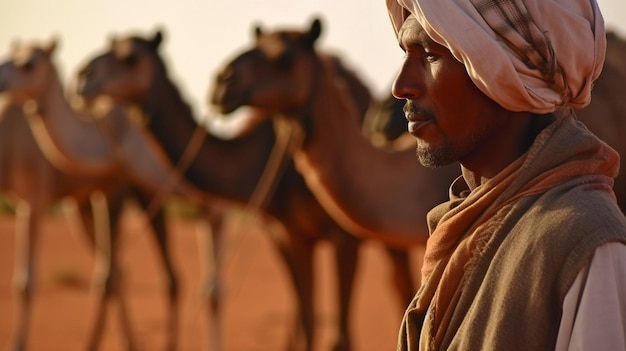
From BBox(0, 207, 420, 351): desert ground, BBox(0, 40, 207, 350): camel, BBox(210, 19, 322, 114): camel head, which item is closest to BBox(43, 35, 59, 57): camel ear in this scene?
BBox(0, 40, 207, 350): camel

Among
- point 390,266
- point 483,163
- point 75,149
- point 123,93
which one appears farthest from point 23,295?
point 483,163

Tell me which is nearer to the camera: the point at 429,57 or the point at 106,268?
the point at 429,57

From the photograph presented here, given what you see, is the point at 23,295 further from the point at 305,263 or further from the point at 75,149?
the point at 305,263

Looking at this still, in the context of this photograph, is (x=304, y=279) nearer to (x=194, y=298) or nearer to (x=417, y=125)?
(x=417, y=125)

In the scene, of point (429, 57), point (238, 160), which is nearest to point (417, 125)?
point (429, 57)

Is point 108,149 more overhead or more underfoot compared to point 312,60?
more underfoot

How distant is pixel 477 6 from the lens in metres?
2.91

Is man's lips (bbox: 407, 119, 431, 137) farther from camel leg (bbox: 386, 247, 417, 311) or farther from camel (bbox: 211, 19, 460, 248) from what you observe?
camel leg (bbox: 386, 247, 417, 311)

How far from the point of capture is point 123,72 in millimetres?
10711

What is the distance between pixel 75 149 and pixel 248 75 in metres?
3.24

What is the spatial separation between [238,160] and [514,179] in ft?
25.1

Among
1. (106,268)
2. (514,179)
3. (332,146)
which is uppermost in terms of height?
(514,179)

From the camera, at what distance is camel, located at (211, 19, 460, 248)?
7.94 metres

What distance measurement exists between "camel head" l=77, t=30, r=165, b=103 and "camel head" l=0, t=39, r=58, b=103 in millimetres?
980
